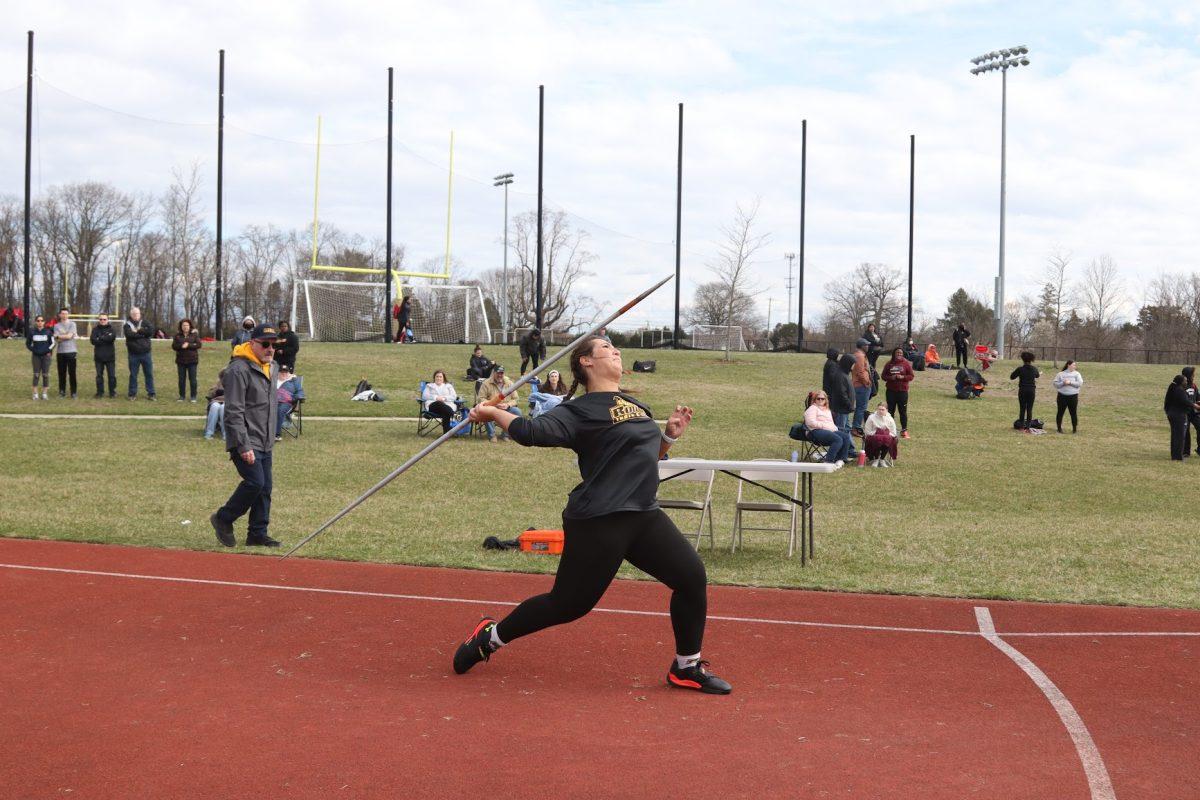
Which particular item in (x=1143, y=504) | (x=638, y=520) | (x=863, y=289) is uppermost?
(x=863, y=289)

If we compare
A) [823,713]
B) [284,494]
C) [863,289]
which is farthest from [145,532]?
[863,289]

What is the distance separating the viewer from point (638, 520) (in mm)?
5812

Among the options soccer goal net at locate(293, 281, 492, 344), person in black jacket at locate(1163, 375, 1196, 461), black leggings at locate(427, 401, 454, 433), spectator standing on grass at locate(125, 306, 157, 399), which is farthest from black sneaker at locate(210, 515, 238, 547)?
soccer goal net at locate(293, 281, 492, 344)

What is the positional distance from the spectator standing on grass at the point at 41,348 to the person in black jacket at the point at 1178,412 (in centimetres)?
2302

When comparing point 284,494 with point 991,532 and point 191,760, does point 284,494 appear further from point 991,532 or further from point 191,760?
point 191,760

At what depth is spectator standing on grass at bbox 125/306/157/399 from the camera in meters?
25.3

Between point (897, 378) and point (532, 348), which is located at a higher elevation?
point (532, 348)

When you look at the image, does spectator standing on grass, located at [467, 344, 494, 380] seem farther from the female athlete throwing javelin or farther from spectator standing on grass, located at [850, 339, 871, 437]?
the female athlete throwing javelin

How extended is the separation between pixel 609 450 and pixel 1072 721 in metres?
2.57

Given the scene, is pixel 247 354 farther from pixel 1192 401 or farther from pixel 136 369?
pixel 1192 401

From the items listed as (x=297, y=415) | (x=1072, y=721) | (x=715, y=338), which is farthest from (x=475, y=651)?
(x=715, y=338)

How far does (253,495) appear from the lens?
34.9 ft

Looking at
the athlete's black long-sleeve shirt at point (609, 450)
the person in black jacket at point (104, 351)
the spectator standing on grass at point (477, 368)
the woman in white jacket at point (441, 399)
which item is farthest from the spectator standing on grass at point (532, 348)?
the athlete's black long-sleeve shirt at point (609, 450)

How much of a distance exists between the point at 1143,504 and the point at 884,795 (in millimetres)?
13820
